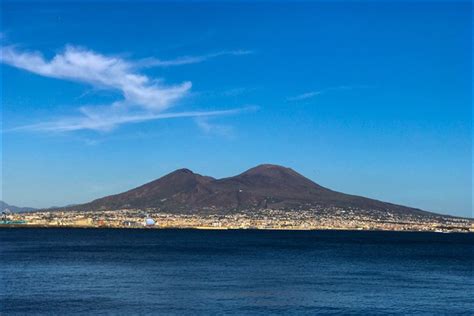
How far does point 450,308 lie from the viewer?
182ft

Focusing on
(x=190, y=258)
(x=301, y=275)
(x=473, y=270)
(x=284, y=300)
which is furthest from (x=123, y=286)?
(x=473, y=270)

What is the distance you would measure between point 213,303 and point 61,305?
43.2 feet

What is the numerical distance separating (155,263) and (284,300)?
43.7 meters

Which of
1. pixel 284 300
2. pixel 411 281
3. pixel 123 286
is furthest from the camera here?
pixel 411 281

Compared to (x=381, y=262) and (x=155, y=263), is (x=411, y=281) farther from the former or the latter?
(x=155, y=263)

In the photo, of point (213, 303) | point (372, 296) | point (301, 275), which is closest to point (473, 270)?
point (301, 275)

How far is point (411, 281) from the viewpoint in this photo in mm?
76312

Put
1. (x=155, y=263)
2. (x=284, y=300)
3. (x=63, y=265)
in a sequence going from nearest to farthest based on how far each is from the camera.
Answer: (x=284, y=300)
(x=63, y=265)
(x=155, y=263)

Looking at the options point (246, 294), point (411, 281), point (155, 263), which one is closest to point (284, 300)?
point (246, 294)

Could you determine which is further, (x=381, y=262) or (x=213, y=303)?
(x=381, y=262)

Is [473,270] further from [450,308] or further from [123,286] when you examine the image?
[123,286]

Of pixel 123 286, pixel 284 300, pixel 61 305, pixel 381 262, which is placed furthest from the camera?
pixel 381 262

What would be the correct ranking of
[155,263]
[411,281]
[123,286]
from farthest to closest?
1. [155,263]
2. [411,281]
3. [123,286]

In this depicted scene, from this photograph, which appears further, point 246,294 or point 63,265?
point 63,265
